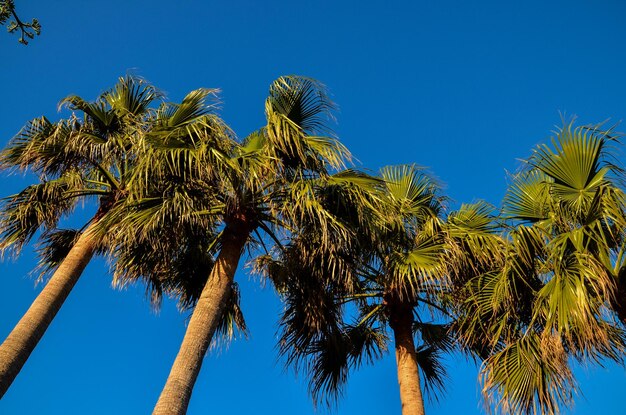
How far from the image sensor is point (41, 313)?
812 cm

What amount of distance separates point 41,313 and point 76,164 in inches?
99.4

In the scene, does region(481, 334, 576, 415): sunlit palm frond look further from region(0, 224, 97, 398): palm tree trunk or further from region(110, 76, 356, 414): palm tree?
region(0, 224, 97, 398): palm tree trunk

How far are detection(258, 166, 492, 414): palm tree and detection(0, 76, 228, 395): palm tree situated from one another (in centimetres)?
250

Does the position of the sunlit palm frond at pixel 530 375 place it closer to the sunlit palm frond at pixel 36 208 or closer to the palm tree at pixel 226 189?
the palm tree at pixel 226 189

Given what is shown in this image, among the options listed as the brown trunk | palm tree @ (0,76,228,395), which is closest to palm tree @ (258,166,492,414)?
the brown trunk

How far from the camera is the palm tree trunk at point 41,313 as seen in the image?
743 centimetres

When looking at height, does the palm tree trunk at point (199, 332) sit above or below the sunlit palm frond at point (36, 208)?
below

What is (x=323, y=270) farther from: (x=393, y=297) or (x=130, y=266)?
(x=130, y=266)

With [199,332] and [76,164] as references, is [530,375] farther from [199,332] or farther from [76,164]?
[76,164]

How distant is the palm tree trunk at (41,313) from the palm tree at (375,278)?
2.80 metres

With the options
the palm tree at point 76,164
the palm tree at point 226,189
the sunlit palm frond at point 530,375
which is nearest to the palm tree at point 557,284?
the sunlit palm frond at point 530,375

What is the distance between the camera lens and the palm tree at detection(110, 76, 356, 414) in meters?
7.63

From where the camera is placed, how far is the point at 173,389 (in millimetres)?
6359

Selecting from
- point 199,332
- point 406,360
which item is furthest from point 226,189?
point 406,360
